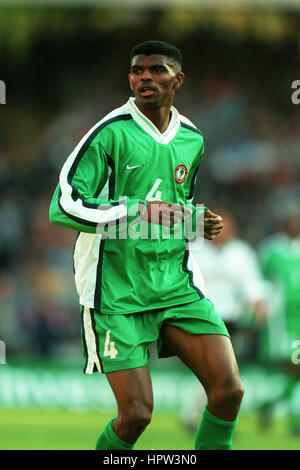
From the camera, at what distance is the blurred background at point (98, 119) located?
1224cm

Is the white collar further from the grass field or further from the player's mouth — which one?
the grass field

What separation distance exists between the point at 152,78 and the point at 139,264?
957 millimetres

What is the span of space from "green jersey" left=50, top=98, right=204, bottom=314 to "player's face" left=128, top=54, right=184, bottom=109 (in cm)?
11

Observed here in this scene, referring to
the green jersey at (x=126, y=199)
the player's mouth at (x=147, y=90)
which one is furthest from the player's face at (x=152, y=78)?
the green jersey at (x=126, y=199)

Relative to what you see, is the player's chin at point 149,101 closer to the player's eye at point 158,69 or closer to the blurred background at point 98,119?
the player's eye at point 158,69

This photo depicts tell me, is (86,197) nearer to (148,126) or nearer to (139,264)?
(139,264)

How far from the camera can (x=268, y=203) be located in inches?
548

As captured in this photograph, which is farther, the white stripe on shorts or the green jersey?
the white stripe on shorts

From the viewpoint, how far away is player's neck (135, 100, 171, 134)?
4660 millimetres

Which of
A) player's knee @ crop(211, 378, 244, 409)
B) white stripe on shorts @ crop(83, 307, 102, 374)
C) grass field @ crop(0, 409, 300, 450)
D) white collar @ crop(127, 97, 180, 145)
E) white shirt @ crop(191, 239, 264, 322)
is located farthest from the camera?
white shirt @ crop(191, 239, 264, 322)

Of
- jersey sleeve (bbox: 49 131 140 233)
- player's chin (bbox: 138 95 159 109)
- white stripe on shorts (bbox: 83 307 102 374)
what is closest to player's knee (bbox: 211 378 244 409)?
white stripe on shorts (bbox: 83 307 102 374)

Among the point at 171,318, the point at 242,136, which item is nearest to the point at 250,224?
the point at 242,136

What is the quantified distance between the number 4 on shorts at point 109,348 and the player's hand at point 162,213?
64 centimetres

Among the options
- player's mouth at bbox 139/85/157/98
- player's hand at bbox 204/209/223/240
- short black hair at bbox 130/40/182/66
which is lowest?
player's hand at bbox 204/209/223/240
